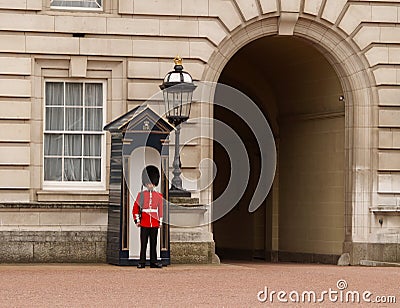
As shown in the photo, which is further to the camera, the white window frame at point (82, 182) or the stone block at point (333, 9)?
the stone block at point (333, 9)

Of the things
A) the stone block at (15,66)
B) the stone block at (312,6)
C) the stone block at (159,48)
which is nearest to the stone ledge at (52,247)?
the stone block at (15,66)

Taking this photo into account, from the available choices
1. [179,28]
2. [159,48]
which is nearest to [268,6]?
[179,28]

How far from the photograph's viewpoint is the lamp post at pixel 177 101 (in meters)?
23.2

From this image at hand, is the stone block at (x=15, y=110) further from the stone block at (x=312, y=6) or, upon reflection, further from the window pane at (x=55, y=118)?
the stone block at (x=312, y=6)

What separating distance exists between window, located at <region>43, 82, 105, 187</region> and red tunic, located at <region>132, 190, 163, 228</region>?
2418 mm

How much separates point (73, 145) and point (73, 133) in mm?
207

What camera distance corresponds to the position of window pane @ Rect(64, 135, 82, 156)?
A: 2416 centimetres

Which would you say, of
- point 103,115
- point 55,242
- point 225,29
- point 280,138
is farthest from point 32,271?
point 280,138

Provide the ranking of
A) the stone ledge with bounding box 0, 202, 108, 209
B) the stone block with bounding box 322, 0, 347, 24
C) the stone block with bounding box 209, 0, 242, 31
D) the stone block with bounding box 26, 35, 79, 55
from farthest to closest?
1. the stone block with bounding box 322, 0, 347, 24
2. the stone block with bounding box 209, 0, 242, 31
3. the stone block with bounding box 26, 35, 79, 55
4. the stone ledge with bounding box 0, 202, 108, 209

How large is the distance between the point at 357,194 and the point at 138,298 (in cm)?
918

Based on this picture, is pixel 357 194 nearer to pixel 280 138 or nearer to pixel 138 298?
pixel 280 138

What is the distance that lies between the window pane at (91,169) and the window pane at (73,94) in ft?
3.25

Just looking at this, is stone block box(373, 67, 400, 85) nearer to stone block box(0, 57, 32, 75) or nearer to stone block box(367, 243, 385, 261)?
stone block box(367, 243, 385, 261)

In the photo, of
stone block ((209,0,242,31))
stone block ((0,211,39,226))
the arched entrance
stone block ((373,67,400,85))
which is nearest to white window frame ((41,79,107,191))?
stone block ((0,211,39,226))
